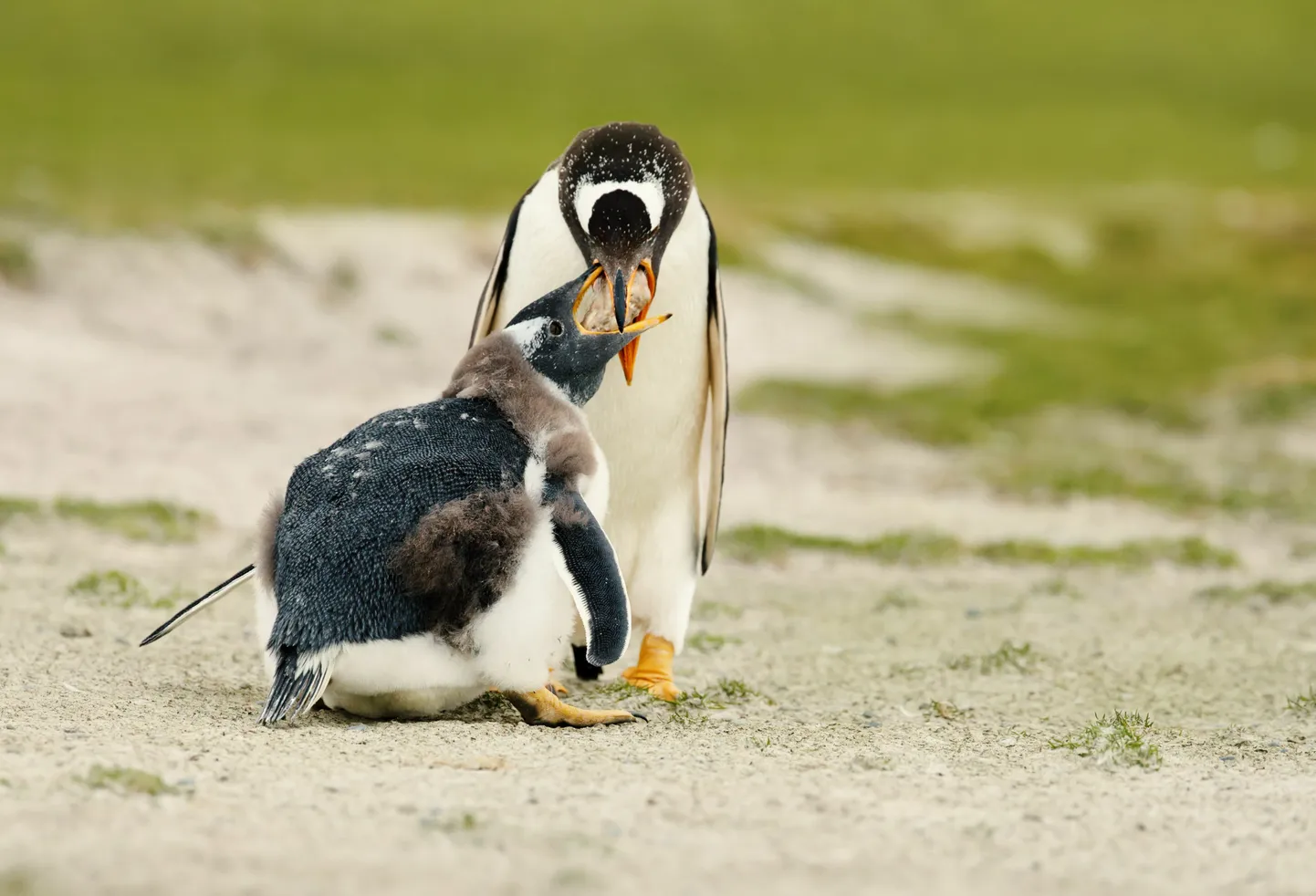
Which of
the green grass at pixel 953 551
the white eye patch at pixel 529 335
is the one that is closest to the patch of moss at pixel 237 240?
the green grass at pixel 953 551

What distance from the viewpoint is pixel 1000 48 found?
172 ft

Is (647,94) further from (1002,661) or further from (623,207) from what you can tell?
(623,207)

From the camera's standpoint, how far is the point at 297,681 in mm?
4109

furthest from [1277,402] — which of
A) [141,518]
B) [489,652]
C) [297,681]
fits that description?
[297,681]

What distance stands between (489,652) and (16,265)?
10739mm

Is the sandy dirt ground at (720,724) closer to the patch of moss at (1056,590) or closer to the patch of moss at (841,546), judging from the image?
the patch of moss at (1056,590)

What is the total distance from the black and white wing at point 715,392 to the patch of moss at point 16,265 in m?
9.35

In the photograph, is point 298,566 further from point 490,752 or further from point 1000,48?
point 1000,48

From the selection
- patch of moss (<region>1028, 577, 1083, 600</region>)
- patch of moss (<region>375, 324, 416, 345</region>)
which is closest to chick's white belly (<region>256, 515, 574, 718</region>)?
patch of moss (<region>1028, 577, 1083, 600</region>)

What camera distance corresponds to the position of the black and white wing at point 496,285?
5629 millimetres

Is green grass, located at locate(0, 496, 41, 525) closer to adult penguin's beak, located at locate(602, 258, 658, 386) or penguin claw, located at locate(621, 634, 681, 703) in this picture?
penguin claw, located at locate(621, 634, 681, 703)

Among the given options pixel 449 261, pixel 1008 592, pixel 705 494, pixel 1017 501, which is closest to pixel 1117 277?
pixel 449 261

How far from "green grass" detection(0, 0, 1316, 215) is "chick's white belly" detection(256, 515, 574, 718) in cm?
1553

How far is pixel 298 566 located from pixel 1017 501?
299 inches
